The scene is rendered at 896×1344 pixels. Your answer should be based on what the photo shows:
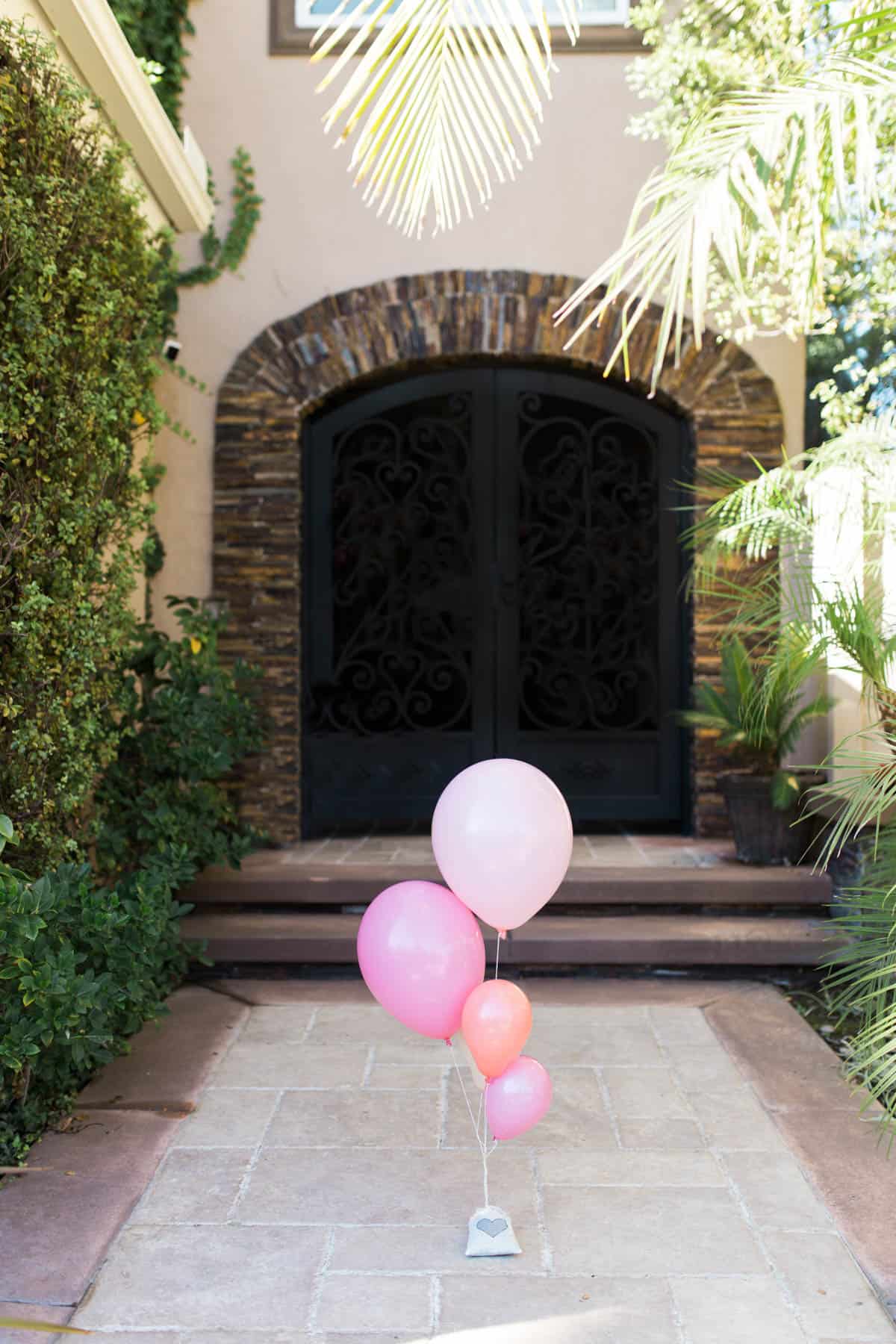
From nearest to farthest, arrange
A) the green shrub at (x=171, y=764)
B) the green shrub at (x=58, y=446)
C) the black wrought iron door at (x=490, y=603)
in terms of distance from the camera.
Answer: the green shrub at (x=58, y=446) < the green shrub at (x=171, y=764) < the black wrought iron door at (x=490, y=603)

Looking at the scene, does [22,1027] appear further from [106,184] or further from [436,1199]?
[106,184]

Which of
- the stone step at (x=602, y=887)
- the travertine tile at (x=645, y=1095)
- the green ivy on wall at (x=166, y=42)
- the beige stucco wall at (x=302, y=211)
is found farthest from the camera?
the beige stucco wall at (x=302, y=211)

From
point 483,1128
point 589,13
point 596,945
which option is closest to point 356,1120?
point 483,1128

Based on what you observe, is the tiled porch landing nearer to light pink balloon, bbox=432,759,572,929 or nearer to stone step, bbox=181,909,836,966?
stone step, bbox=181,909,836,966

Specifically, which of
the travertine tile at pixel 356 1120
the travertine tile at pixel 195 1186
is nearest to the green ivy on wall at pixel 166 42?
the travertine tile at pixel 356 1120

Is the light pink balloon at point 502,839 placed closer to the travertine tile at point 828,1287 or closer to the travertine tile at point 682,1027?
the travertine tile at point 828,1287

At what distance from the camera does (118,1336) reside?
2.35 m

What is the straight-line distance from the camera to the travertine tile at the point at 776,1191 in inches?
113

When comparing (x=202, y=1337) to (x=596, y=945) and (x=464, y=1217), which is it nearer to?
(x=464, y=1217)

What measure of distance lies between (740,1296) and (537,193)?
207 inches

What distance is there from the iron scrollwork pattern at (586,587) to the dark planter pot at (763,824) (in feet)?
3.42

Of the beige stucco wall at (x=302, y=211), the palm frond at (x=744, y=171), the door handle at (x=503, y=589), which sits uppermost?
the beige stucco wall at (x=302, y=211)

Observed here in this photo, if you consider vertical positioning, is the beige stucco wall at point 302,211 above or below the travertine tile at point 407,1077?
above

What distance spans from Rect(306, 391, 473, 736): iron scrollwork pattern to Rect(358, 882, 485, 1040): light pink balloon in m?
3.61
